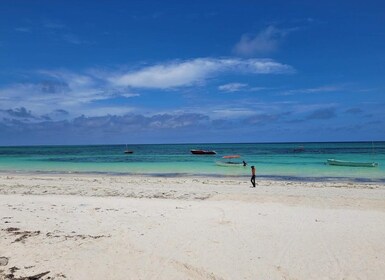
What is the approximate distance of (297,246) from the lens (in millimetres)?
8977

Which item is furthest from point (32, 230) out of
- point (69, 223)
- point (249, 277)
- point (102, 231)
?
point (249, 277)

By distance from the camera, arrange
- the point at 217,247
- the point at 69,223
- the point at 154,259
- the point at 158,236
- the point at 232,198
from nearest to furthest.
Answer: the point at 154,259
the point at 217,247
the point at 158,236
the point at 69,223
the point at 232,198

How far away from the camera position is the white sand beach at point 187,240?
7.38 metres

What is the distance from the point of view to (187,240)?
9406 mm

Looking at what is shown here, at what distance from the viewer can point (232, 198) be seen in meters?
17.5

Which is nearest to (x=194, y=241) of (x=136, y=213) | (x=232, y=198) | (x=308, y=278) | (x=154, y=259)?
(x=154, y=259)

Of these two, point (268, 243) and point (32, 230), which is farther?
point (32, 230)

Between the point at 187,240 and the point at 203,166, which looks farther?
the point at 203,166

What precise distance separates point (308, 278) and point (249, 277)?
119 centimetres

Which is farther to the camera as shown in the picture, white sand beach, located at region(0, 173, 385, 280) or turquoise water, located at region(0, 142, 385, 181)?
Result: turquoise water, located at region(0, 142, 385, 181)

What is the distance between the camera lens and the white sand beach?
24.2 ft

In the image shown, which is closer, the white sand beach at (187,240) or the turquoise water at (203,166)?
the white sand beach at (187,240)

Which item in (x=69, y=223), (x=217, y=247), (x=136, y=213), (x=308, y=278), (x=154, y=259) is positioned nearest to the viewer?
(x=308, y=278)

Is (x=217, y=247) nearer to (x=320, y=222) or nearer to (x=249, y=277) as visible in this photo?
(x=249, y=277)
